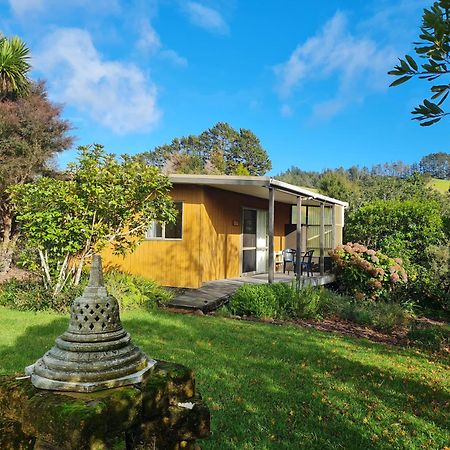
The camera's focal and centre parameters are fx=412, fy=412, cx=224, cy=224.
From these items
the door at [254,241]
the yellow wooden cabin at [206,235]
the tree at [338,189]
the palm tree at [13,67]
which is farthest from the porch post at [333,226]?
the palm tree at [13,67]

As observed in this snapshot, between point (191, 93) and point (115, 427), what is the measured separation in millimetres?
19606

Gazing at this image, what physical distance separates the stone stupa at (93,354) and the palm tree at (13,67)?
15465 mm

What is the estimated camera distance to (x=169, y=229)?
1132cm

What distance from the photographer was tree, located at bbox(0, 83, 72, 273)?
14.2m

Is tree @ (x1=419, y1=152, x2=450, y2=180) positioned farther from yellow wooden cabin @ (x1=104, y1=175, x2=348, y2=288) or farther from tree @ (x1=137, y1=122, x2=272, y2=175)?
yellow wooden cabin @ (x1=104, y1=175, x2=348, y2=288)

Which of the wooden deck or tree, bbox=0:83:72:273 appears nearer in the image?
the wooden deck

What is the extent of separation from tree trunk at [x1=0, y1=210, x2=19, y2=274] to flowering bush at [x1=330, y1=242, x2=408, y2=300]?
11.1 metres

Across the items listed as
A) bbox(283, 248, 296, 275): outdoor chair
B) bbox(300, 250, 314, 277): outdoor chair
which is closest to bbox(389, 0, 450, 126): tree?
bbox(300, 250, 314, 277): outdoor chair

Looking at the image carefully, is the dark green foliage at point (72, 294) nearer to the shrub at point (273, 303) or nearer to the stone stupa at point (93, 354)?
the shrub at point (273, 303)

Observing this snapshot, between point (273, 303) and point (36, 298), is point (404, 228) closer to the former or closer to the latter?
point (273, 303)

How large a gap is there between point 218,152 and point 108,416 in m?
53.0

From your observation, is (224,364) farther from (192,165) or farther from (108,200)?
(192,165)

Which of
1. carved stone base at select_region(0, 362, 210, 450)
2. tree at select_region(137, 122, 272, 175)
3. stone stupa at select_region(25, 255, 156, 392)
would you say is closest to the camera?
carved stone base at select_region(0, 362, 210, 450)

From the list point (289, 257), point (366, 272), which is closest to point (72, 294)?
point (289, 257)
